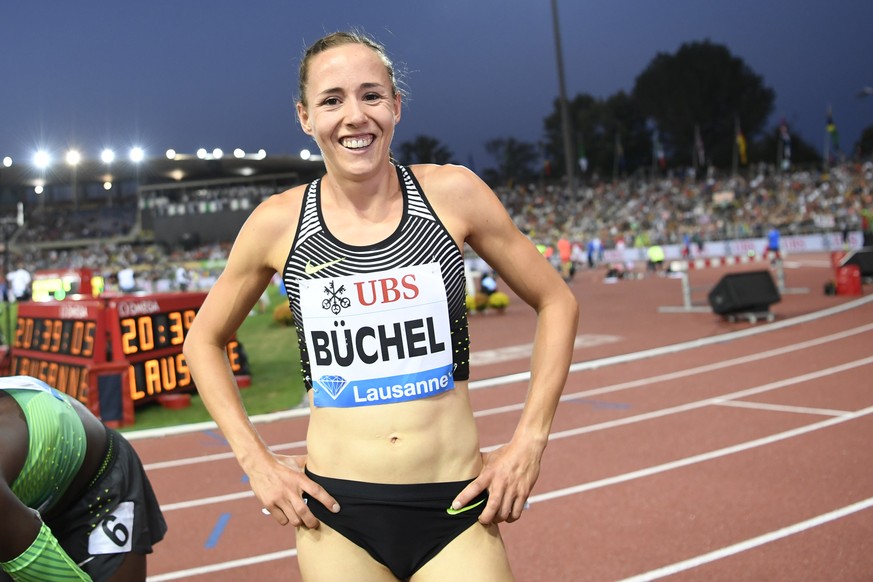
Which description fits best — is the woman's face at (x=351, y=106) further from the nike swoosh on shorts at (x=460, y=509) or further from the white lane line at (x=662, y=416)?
the white lane line at (x=662, y=416)

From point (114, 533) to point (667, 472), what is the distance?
186 inches

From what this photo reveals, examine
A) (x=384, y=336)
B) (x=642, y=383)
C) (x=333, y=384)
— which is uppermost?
(x=384, y=336)

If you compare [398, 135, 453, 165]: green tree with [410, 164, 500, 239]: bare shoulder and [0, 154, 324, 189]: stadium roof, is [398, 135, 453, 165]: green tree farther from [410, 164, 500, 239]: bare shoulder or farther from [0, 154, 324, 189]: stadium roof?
[410, 164, 500, 239]: bare shoulder

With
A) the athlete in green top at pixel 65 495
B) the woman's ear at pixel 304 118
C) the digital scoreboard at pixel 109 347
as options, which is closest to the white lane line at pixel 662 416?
the digital scoreboard at pixel 109 347

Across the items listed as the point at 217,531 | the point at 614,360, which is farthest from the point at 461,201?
the point at 614,360

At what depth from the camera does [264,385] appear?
12.2 m

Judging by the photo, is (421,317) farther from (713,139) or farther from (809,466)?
(713,139)

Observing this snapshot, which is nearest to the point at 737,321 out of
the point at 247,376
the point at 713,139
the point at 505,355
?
the point at 505,355

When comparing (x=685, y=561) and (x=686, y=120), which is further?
Result: (x=686, y=120)

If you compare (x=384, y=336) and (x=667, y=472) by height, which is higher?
(x=384, y=336)

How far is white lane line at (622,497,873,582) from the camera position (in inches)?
178

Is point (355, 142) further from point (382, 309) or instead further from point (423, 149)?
point (423, 149)

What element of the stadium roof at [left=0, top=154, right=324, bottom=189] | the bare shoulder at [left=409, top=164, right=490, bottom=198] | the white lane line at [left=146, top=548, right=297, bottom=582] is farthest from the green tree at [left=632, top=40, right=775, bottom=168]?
the bare shoulder at [left=409, top=164, right=490, bottom=198]

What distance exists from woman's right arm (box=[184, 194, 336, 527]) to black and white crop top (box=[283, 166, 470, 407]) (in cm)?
10
